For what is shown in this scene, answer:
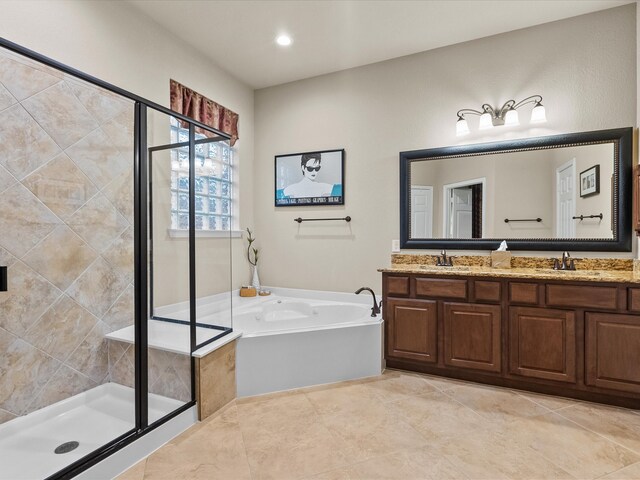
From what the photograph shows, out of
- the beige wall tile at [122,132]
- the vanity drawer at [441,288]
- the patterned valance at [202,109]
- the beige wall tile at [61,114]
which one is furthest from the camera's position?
the patterned valance at [202,109]

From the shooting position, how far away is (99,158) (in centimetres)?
233

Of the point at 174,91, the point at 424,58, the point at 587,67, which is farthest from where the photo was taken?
the point at 424,58

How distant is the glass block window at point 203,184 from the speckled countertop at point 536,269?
59.3 inches

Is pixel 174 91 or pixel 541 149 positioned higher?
pixel 174 91

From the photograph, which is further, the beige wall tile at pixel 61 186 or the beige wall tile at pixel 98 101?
the beige wall tile at pixel 98 101

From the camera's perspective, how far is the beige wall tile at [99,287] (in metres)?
2.27

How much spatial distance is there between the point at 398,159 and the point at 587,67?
1574mm

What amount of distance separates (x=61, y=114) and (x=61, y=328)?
1.28 m

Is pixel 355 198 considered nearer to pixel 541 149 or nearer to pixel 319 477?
pixel 541 149

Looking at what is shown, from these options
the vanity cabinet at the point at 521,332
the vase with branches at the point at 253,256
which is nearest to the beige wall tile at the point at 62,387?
the vase with branches at the point at 253,256

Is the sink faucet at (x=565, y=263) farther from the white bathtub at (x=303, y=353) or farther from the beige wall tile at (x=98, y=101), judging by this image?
the beige wall tile at (x=98, y=101)

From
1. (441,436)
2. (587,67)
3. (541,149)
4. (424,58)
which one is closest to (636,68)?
(587,67)

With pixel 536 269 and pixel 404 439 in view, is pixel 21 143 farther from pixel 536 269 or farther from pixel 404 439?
pixel 536 269

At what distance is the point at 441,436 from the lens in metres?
2.02
